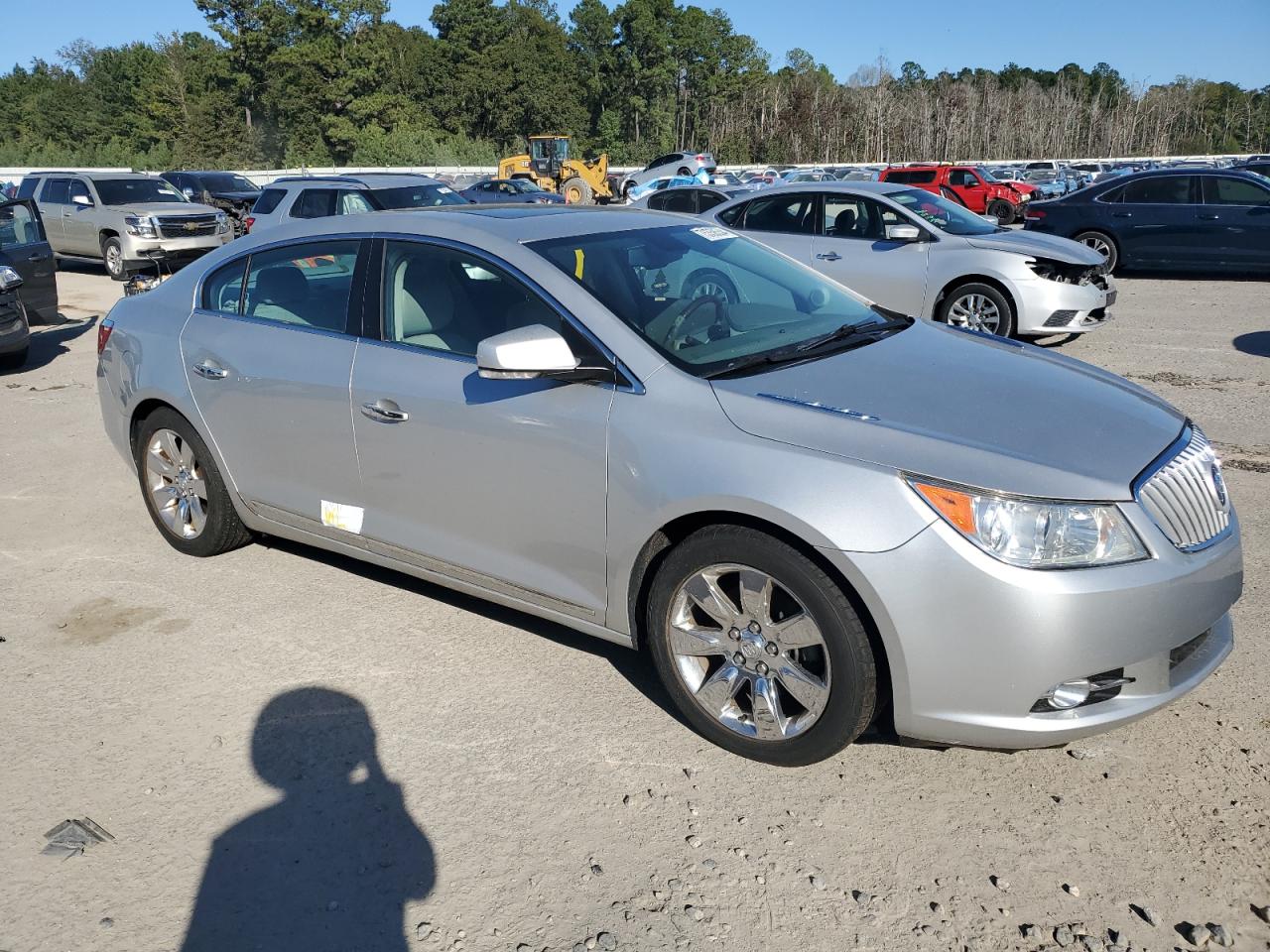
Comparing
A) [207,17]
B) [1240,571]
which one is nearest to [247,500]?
[1240,571]

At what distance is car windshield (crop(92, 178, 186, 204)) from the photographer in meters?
19.7

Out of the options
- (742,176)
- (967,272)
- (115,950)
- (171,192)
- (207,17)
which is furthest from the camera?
(207,17)

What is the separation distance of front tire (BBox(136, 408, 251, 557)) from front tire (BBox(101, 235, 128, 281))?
51.1ft

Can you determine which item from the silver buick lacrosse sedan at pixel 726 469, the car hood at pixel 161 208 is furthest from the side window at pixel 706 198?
the silver buick lacrosse sedan at pixel 726 469

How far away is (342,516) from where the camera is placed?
4.33m

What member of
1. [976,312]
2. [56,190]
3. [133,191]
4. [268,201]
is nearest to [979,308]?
[976,312]

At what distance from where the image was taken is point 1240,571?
10.6 ft

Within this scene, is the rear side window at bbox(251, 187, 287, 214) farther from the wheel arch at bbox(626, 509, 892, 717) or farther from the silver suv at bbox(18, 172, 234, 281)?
the wheel arch at bbox(626, 509, 892, 717)

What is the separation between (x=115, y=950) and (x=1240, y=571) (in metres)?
3.34

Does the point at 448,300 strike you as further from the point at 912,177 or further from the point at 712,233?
the point at 912,177

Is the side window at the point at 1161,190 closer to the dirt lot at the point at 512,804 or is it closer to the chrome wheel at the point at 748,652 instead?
the dirt lot at the point at 512,804

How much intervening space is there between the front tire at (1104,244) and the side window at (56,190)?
1822cm

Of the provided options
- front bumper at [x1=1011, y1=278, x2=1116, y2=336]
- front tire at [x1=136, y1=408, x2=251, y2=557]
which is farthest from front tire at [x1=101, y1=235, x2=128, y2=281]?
front bumper at [x1=1011, y1=278, x2=1116, y2=336]

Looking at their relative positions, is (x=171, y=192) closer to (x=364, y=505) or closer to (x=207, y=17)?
(x=364, y=505)
